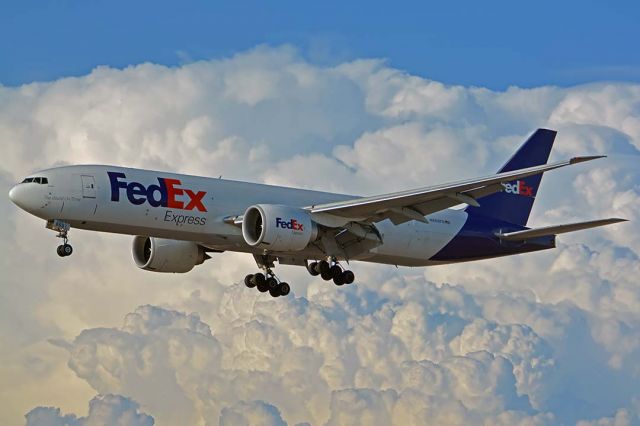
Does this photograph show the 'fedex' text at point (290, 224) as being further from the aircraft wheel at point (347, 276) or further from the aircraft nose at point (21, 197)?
the aircraft nose at point (21, 197)

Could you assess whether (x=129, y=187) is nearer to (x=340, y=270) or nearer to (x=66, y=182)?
(x=66, y=182)

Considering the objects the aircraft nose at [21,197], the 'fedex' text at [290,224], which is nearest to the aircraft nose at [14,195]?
the aircraft nose at [21,197]

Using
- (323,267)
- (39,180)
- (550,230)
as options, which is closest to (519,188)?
(550,230)

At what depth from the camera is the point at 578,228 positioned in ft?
200

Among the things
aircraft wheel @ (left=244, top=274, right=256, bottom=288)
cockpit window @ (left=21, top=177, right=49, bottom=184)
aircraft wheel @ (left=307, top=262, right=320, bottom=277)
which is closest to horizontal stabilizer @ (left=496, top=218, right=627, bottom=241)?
aircraft wheel @ (left=307, top=262, right=320, bottom=277)

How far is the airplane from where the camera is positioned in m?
56.3

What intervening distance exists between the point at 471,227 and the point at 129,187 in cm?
1732

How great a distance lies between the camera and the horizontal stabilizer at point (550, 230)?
58656mm

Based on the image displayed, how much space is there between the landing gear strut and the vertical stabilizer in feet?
67.7

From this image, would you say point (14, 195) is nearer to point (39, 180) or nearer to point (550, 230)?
point (39, 180)

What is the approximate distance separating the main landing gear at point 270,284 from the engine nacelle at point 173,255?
2.63m

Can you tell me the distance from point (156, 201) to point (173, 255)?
25.3ft

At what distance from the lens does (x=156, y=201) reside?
5728 cm

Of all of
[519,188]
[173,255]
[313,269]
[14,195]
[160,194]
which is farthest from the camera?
[519,188]
